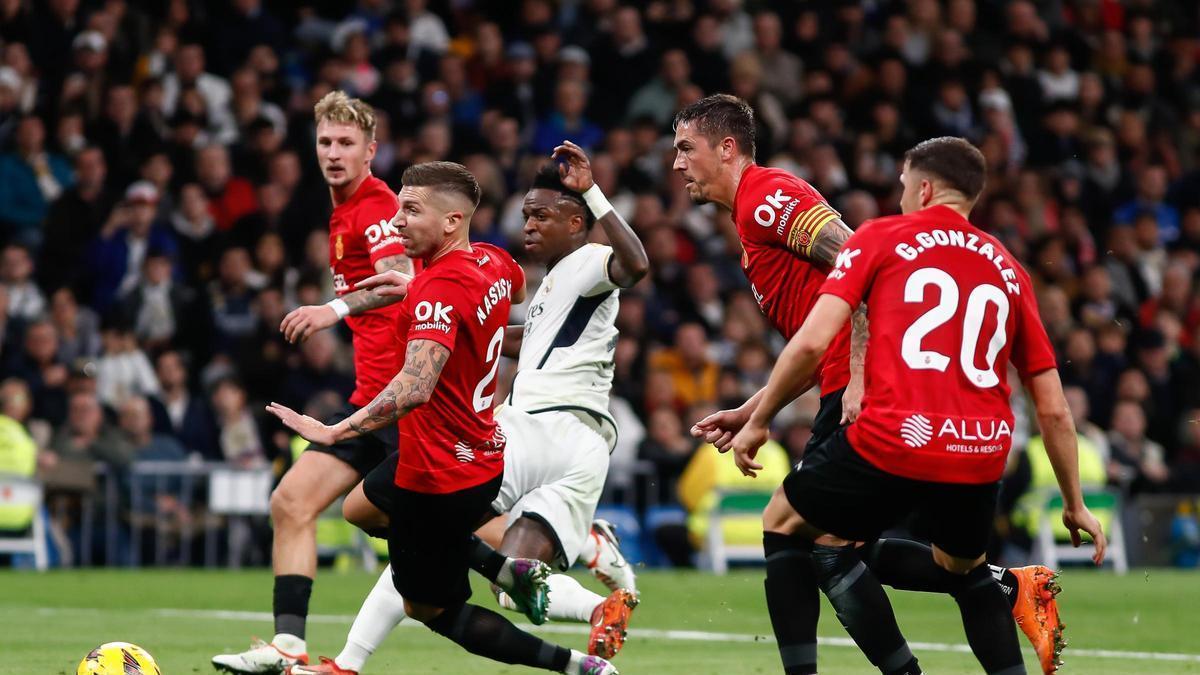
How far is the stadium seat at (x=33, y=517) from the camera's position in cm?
1625

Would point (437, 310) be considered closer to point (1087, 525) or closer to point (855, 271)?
point (855, 271)

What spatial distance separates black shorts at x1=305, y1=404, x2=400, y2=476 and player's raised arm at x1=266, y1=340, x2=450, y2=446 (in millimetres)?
1689

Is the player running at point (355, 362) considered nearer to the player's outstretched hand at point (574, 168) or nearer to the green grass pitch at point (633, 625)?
the player's outstretched hand at point (574, 168)

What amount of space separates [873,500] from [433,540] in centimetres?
188

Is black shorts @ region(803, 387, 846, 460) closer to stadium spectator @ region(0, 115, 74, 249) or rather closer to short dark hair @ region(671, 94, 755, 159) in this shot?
short dark hair @ region(671, 94, 755, 159)

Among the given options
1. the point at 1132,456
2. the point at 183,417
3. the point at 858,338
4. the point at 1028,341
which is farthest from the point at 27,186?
the point at 1028,341

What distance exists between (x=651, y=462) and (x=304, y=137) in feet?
16.1

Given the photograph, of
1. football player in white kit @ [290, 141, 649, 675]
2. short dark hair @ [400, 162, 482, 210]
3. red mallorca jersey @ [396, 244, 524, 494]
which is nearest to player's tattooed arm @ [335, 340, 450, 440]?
red mallorca jersey @ [396, 244, 524, 494]

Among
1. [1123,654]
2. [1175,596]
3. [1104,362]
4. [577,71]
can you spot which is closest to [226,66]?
[577,71]

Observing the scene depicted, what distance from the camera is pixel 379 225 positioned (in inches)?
345

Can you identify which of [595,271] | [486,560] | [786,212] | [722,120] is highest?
[722,120]

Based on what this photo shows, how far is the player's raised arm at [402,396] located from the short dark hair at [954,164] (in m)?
1.95

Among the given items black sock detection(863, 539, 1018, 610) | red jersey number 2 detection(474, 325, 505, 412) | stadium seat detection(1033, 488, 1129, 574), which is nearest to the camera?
red jersey number 2 detection(474, 325, 505, 412)

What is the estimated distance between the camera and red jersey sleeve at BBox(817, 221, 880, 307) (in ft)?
21.0
